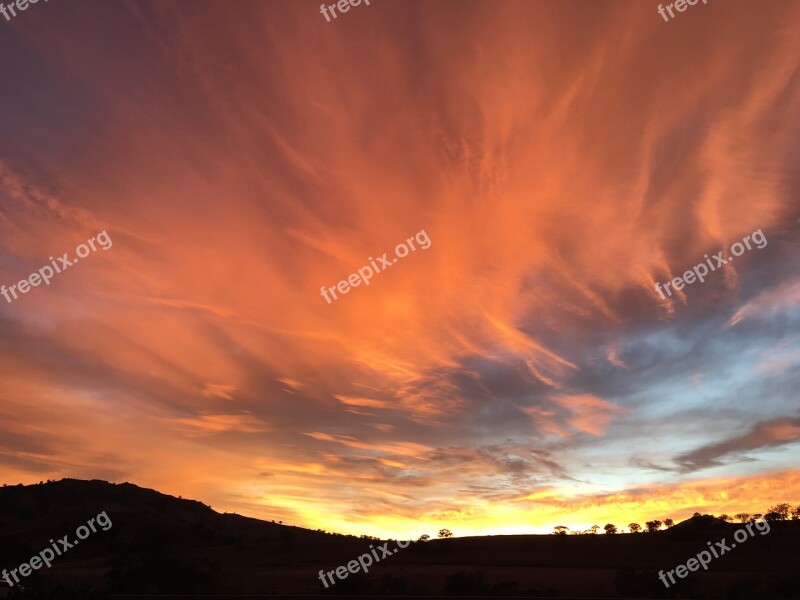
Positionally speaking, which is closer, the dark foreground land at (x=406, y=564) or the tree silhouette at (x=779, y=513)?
the dark foreground land at (x=406, y=564)

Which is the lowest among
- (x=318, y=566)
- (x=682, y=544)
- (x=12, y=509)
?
(x=318, y=566)

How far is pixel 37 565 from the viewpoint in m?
64.1

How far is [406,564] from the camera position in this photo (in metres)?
51.7

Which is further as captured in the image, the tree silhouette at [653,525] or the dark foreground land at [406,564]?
the tree silhouette at [653,525]

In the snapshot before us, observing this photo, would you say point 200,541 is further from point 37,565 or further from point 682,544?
point 682,544

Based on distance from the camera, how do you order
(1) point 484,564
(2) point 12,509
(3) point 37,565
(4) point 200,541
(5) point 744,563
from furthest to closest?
(2) point 12,509
(4) point 200,541
(3) point 37,565
(1) point 484,564
(5) point 744,563

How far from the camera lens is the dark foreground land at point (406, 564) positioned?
32.9 metres

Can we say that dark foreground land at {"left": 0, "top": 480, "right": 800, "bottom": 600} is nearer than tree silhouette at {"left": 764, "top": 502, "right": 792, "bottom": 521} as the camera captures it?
Yes

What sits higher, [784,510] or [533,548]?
[784,510]

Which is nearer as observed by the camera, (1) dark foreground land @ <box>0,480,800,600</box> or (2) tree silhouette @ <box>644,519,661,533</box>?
(1) dark foreground land @ <box>0,480,800,600</box>

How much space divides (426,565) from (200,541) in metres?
35.9

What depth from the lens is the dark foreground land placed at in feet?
108

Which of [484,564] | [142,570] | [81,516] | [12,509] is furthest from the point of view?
[12,509]

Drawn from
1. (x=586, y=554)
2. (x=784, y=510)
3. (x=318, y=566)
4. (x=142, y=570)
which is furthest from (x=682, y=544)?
(x=142, y=570)
